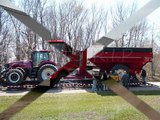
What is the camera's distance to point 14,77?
15.7 m

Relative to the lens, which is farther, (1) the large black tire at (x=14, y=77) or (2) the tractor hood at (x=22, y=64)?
(2) the tractor hood at (x=22, y=64)

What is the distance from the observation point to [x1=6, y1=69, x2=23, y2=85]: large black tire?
51.3ft

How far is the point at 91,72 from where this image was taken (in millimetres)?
1917

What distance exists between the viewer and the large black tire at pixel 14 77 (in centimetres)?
1565

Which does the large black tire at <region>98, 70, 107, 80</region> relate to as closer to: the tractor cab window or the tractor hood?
the tractor cab window

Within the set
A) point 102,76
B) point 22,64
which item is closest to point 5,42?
Answer: point 22,64

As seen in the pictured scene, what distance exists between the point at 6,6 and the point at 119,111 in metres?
5.54

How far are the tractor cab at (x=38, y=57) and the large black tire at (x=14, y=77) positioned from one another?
1.04 meters

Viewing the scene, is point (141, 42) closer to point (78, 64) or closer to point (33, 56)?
point (33, 56)

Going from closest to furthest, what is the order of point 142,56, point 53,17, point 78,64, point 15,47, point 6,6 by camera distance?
point 6,6 → point 78,64 → point 142,56 → point 53,17 → point 15,47

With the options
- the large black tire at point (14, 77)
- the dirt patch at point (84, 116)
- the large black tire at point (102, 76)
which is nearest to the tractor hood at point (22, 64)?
the large black tire at point (14, 77)

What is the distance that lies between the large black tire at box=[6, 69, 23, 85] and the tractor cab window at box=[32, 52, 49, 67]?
1.04m

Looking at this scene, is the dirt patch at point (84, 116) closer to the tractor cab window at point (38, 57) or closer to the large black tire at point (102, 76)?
the large black tire at point (102, 76)

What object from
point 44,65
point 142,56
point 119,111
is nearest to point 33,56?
point 44,65
